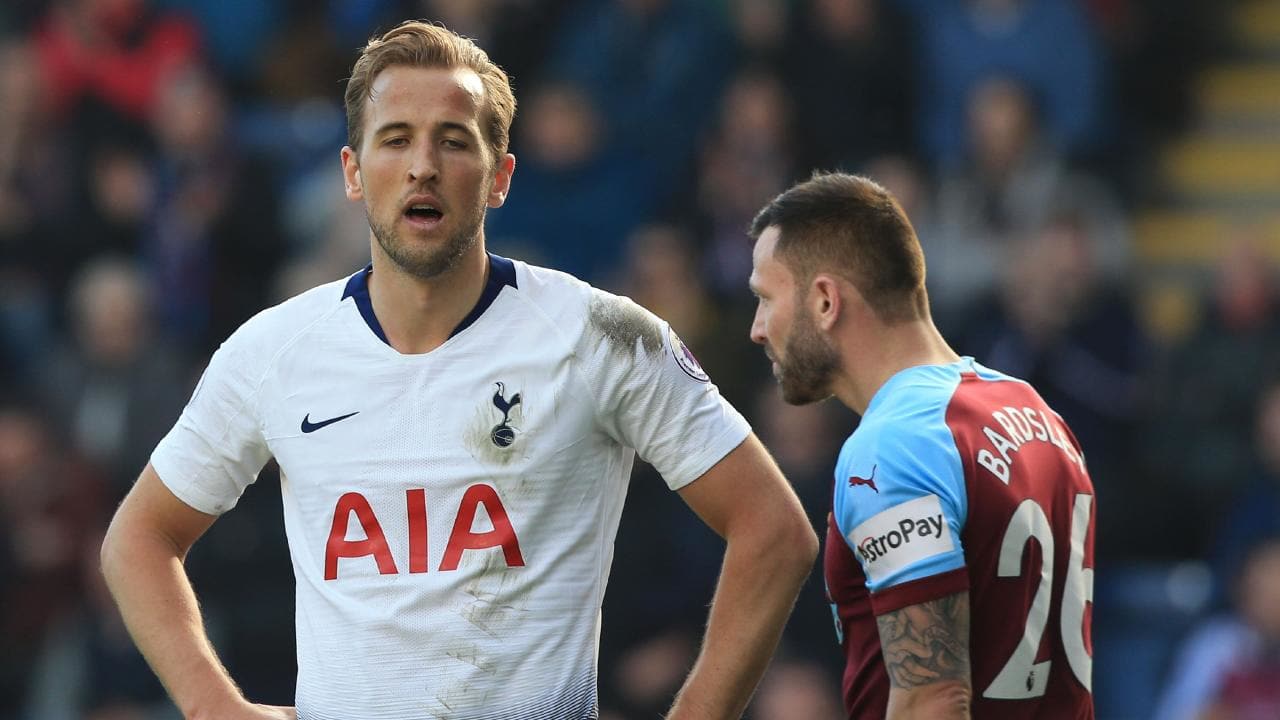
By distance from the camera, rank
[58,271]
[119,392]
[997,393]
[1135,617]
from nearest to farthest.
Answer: [997,393] < [1135,617] < [119,392] < [58,271]

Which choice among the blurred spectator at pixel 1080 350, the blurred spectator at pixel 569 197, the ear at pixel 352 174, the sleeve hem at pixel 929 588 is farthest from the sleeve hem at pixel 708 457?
the blurred spectator at pixel 569 197

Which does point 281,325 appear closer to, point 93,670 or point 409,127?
point 409,127

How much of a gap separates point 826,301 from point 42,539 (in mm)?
6879

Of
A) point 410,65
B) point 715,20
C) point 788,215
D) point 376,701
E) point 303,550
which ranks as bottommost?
point 376,701

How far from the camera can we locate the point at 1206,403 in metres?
9.34

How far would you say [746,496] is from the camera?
4.11 metres

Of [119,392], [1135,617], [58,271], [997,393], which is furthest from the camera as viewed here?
[58,271]

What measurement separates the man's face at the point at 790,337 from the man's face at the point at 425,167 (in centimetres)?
67

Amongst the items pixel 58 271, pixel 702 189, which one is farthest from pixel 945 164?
pixel 58 271

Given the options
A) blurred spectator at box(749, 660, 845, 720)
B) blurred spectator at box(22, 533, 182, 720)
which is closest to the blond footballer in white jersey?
blurred spectator at box(749, 660, 845, 720)

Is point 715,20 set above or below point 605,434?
above

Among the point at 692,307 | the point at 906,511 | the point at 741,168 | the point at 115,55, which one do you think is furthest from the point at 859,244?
the point at 115,55

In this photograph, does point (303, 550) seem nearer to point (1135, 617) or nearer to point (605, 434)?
point (605, 434)

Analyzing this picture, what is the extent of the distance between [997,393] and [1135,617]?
5255 mm
